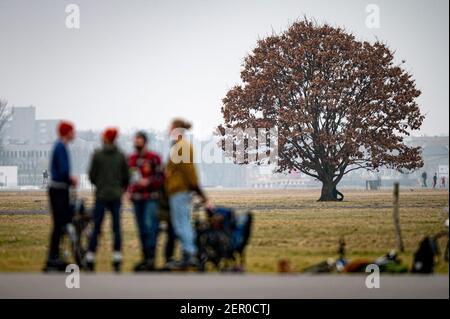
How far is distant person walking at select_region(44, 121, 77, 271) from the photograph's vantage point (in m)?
15.8

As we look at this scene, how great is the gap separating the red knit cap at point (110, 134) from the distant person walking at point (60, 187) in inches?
23.5

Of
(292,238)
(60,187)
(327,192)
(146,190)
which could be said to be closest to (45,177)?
(327,192)

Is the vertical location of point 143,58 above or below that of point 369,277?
above

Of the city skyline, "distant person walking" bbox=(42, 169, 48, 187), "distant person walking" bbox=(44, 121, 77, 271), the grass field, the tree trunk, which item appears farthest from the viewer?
"distant person walking" bbox=(42, 169, 48, 187)

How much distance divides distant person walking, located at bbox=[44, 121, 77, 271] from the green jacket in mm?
475

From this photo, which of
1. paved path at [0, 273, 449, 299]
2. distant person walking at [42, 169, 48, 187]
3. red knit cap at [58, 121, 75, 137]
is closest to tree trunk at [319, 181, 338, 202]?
distant person walking at [42, 169, 48, 187]

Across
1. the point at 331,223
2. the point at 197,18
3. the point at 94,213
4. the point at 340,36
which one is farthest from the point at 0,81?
the point at 94,213

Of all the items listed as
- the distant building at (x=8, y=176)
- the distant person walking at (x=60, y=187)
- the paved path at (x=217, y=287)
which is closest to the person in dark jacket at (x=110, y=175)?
→ the distant person walking at (x=60, y=187)

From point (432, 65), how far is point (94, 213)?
60.6 metres

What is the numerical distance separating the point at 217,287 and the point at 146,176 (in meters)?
2.60

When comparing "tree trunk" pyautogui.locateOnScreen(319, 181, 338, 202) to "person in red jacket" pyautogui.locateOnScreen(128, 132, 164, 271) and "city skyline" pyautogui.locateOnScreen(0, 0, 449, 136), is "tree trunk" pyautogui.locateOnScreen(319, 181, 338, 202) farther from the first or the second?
"person in red jacket" pyautogui.locateOnScreen(128, 132, 164, 271)

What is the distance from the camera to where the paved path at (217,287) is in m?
13.6

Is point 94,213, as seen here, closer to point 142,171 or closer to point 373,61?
point 142,171
